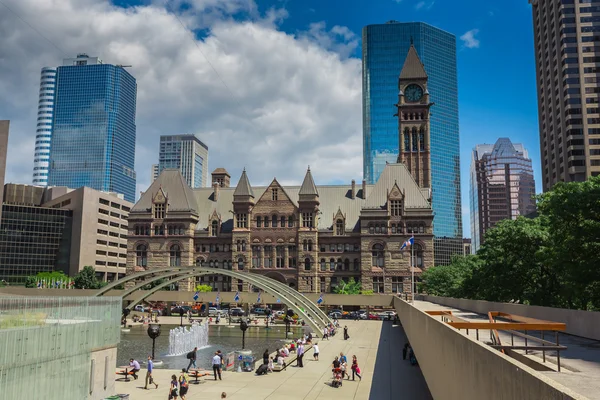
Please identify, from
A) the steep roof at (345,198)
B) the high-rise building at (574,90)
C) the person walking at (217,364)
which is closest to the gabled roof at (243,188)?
the steep roof at (345,198)

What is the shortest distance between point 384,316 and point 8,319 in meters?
67.6

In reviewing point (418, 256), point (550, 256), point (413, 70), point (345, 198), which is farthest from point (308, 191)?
point (550, 256)

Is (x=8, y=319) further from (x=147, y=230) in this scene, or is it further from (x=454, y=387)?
(x=147, y=230)

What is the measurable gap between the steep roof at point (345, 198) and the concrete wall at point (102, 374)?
76.3 meters

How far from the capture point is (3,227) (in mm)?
124250

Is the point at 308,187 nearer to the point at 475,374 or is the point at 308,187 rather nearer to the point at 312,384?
the point at 312,384

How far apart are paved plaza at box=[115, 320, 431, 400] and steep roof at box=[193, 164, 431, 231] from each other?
58353 mm

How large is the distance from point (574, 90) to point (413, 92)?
33.4 m

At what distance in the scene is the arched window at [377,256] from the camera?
98.6 meters

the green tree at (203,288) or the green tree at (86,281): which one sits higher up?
the green tree at (86,281)

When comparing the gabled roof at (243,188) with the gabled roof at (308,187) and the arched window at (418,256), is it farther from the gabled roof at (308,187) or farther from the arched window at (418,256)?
the arched window at (418,256)

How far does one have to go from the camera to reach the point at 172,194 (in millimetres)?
110250

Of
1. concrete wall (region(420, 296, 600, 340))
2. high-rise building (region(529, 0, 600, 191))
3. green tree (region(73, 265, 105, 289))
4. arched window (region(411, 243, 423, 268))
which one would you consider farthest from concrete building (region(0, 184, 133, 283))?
concrete wall (region(420, 296, 600, 340))

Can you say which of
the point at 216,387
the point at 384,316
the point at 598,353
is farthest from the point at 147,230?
the point at 598,353
